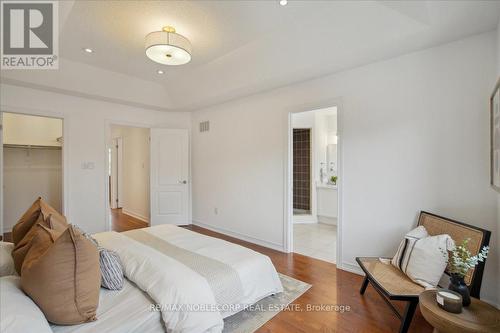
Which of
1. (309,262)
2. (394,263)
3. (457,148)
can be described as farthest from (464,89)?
(309,262)

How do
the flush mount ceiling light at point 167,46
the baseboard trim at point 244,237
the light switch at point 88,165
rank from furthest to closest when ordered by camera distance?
the light switch at point 88,165 < the baseboard trim at point 244,237 < the flush mount ceiling light at point 167,46

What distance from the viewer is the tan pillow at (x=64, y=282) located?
3.81 ft

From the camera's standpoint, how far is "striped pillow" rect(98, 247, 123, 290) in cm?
154

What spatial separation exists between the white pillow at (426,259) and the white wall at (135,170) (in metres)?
4.93

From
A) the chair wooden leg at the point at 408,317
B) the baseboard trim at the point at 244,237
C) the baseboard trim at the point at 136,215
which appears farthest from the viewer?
the baseboard trim at the point at 136,215

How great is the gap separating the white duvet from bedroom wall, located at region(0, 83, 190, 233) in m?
2.03

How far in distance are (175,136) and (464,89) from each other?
4.48 metres

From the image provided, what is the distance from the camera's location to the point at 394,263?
7.14 feet

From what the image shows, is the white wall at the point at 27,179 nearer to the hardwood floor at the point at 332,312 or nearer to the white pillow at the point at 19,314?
the white pillow at the point at 19,314

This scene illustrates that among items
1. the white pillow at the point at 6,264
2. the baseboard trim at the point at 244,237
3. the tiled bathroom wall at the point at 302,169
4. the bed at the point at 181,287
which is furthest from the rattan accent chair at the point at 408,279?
the tiled bathroom wall at the point at 302,169

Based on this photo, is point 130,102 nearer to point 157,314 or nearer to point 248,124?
point 248,124

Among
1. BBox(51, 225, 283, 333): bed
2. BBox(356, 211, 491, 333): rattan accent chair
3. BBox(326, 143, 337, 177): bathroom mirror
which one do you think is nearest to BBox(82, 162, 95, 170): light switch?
BBox(51, 225, 283, 333): bed

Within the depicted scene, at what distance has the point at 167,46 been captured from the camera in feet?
8.27

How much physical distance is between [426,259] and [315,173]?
3575mm
